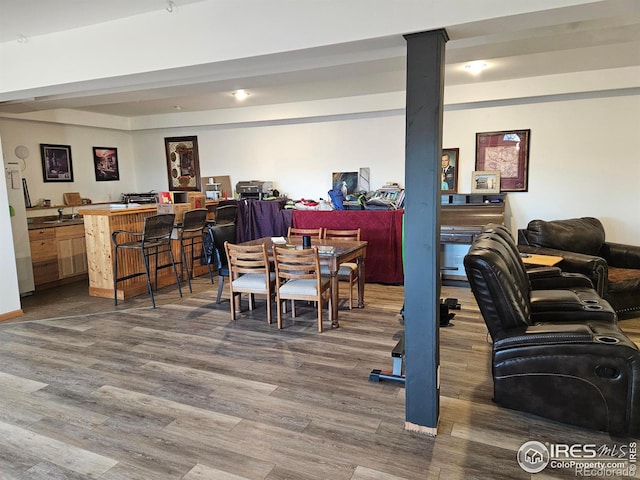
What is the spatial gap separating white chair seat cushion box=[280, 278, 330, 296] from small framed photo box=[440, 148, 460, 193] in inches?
107

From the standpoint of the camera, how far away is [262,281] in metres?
4.20

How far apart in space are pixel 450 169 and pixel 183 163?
473 centimetres

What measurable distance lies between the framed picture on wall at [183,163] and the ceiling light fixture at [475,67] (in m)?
4.87

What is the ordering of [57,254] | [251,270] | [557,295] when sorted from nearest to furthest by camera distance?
[557,295] < [251,270] < [57,254]

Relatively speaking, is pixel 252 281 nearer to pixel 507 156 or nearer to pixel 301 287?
pixel 301 287

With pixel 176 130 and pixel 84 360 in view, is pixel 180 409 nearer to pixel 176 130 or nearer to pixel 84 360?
pixel 84 360

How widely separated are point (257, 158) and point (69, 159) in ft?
9.84

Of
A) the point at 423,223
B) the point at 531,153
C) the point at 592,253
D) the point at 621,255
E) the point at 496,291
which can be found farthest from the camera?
the point at 531,153

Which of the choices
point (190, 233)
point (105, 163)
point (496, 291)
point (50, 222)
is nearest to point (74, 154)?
point (105, 163)

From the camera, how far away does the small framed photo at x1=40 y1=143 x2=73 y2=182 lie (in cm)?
635

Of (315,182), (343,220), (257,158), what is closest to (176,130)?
(257,158)

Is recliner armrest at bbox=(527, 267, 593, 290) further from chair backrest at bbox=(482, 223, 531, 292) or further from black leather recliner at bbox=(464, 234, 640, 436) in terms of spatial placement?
black leather recliner at bbox=(464, 234, 640, 436)

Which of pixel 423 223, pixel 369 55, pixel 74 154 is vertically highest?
pixel 369 55

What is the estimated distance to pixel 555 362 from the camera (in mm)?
2389
